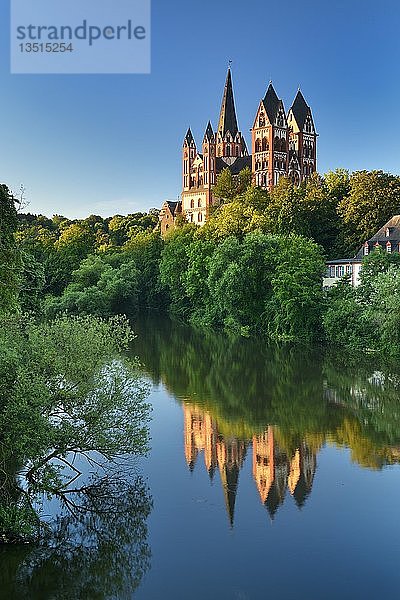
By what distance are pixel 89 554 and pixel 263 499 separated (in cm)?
→ 444

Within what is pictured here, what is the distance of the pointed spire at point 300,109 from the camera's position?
8756 centimetres

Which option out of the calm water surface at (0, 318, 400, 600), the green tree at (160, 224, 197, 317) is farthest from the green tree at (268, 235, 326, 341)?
the green tree at (160, 224, 197, 317)

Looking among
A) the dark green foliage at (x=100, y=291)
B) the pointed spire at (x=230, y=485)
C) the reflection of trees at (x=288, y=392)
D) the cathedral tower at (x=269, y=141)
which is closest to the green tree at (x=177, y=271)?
the dark green foliage at (x=100, y=291)

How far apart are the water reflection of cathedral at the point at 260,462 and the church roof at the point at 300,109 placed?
71426 mm

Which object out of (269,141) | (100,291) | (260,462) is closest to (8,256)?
(260,462)

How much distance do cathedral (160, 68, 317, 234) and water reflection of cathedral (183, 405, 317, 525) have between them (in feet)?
208

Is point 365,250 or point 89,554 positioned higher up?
point 365,250

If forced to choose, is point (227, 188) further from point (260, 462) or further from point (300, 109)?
point (260, 462)

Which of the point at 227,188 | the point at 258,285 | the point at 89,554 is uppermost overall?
the point at 227,188

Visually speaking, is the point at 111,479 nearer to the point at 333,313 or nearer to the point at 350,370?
the point at 350,370

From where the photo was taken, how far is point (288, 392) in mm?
26828

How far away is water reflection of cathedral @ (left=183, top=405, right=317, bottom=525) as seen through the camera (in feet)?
53.8

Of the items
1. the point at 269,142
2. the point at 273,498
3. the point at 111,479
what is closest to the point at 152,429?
the point at 111,479

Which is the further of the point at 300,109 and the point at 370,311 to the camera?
the point at 300,109
